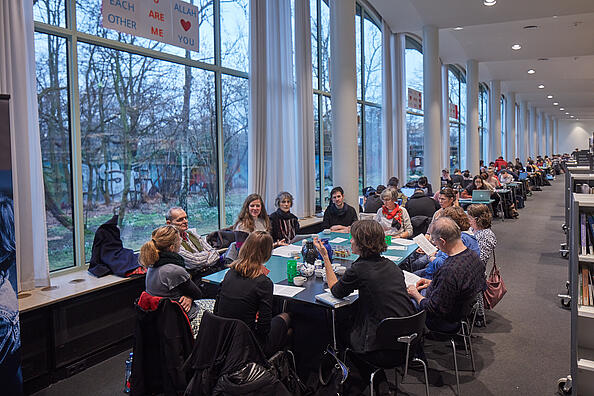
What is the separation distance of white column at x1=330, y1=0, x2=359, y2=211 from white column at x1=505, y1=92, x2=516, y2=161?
1768 cm

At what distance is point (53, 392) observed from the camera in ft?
10.5

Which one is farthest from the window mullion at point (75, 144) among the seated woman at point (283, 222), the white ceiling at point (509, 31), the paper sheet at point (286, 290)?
the white ceiling at point (509, 31)

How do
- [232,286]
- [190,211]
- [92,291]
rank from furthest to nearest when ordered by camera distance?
[190,211]
[92,291]
[232,286]

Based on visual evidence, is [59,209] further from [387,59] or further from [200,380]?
[387,59]

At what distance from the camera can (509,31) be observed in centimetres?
1013

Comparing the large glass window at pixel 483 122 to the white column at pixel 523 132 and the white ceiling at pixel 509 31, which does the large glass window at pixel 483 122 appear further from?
the white column at pixel 523 132

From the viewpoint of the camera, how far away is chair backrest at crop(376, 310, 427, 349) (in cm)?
250

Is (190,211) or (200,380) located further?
(190,211)

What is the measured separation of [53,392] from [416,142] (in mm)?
11393

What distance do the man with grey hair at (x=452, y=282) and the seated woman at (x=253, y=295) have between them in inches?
40.0

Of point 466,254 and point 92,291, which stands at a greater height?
Answer: point 466,254

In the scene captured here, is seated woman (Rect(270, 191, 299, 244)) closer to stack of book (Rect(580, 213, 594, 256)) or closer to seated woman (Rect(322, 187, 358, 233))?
seated woman (Rect(322, 187, 358, 233))

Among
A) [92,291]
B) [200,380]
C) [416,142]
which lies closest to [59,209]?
[92,291]

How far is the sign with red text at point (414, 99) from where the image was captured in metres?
11.7
